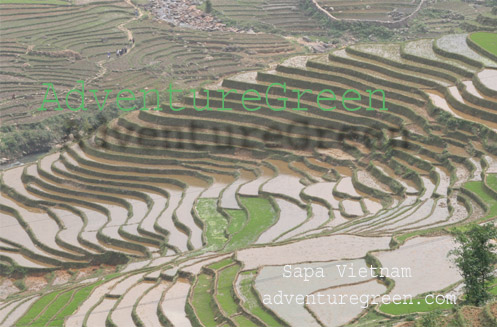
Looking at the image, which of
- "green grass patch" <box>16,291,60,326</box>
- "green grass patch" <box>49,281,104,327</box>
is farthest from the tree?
"green grass patch" <box>16,291,60,326</box>

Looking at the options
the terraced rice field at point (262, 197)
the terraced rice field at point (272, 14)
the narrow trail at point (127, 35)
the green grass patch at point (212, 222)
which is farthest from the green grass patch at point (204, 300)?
the terraced rice field at point (272, 14)

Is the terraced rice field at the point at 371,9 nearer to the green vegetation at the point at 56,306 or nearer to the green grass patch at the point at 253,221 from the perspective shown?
the green grass patch at the point at 253,221

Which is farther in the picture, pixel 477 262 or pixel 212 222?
pixel 212 222

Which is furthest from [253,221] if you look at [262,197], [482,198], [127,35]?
[127,35]

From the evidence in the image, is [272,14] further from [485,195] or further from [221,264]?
[221,264]

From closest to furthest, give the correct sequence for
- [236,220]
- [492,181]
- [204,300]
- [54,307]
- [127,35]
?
1. [204,300]
2. [54,307]
3. [492,181]
4. [236,220]
5. [127,35]

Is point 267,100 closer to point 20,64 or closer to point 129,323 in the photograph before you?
point 129,323
